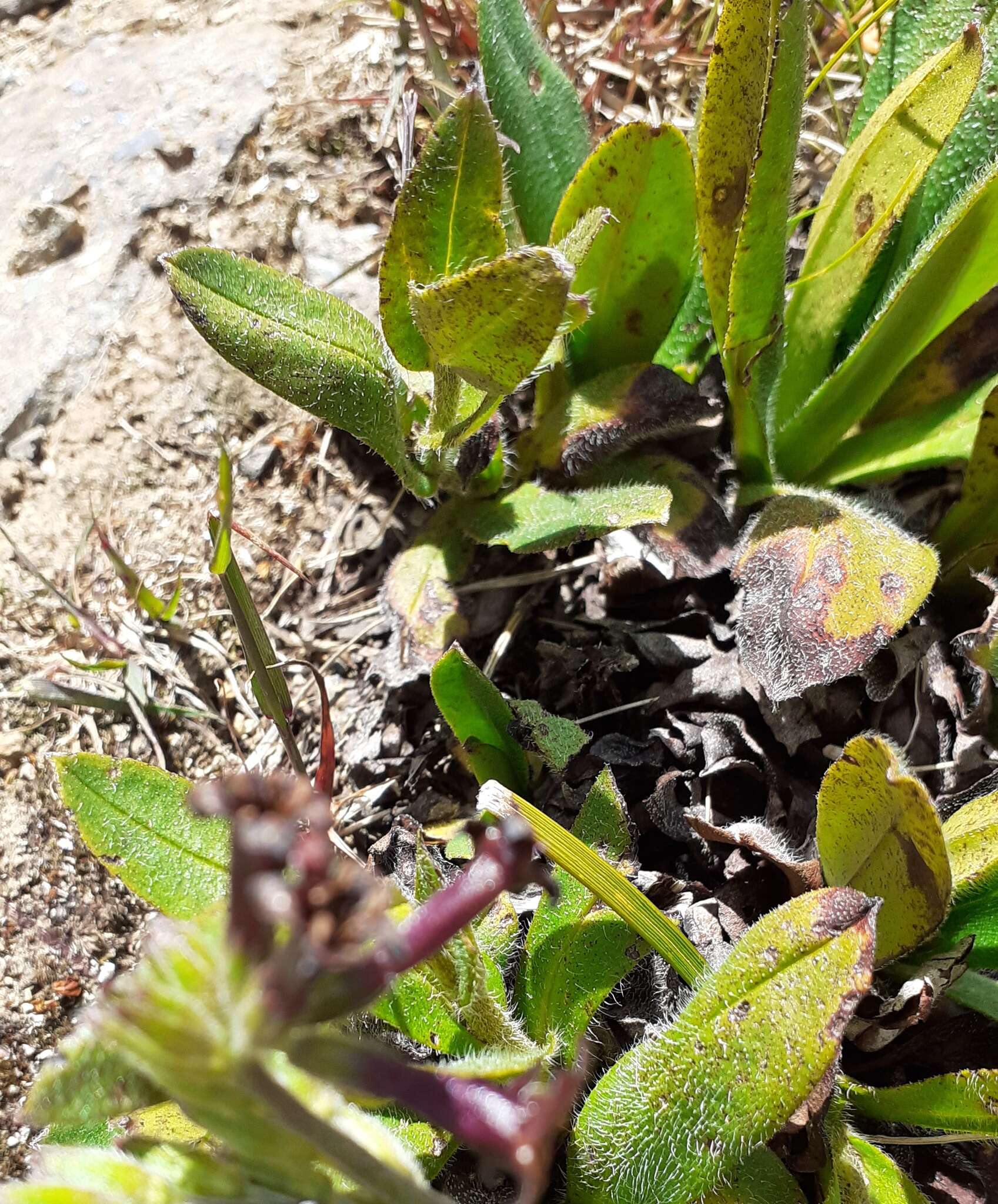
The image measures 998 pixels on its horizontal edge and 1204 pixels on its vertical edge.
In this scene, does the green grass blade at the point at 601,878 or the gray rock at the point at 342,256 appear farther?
the gray rock at the point at 342,256

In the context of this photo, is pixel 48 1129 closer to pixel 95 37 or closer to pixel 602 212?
pixel 602 212

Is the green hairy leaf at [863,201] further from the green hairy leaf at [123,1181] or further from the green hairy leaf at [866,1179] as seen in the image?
the green hairy leaf at [123,1181]

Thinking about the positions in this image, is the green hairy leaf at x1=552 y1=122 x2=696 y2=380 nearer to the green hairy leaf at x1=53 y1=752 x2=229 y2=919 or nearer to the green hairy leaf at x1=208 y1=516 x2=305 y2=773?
the green hairy leaf at x1=208 y1=516 x2=305 y2=773

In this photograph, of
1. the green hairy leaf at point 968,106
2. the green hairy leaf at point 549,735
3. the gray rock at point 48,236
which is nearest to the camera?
the green hairy leaf at point 549,735

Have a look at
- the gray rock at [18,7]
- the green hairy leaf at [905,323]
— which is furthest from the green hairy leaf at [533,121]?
the gray rock at [18,7]

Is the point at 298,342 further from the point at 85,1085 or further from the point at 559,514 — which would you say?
the point at 85,1085

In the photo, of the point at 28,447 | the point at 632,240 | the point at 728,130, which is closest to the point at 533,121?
the point at 632,240

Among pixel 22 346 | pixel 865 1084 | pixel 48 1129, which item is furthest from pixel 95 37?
pixel 865 1084
